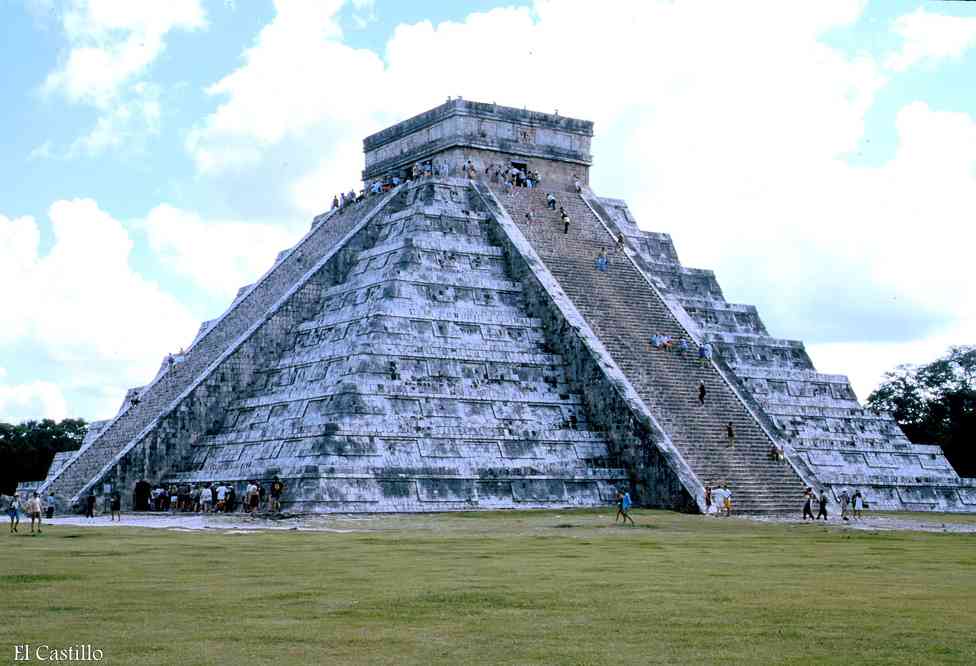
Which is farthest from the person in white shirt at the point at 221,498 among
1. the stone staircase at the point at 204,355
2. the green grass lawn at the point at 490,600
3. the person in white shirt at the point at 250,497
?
the green grass lawn at the point at 490,600

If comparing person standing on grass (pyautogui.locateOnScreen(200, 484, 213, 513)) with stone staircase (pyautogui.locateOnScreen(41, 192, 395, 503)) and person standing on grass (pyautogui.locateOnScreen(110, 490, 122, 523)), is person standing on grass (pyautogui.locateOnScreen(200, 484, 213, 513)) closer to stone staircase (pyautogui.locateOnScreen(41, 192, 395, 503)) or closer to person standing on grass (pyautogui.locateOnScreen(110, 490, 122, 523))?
person standing on grass (pyautogui.locateOnScreen(110, 490, 122, 523))

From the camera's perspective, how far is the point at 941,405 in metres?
47.0

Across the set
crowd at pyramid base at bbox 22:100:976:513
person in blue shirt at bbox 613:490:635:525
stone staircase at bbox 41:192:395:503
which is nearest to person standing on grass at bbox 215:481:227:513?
crowd at pyramid base at bbox 22:100:976:513

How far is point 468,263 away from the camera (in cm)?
3228

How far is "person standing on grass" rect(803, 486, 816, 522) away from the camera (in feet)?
87.2

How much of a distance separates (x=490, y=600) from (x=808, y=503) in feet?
53.4

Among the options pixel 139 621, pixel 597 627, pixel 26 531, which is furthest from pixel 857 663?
pixel 26 531

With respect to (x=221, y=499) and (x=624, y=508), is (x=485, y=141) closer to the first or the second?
(x=221, y=499)

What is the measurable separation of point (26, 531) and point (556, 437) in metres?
11.3

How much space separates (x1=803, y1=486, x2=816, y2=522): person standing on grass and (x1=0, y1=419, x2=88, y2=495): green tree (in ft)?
102

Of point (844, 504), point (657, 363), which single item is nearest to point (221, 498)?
point (657, 363)

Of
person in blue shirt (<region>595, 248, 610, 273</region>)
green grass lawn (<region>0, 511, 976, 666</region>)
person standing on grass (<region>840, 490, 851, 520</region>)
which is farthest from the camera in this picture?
person in blue shirt (<region>595, 248, 610, 273</region>)

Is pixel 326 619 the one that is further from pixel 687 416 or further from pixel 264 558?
pixel 687 416

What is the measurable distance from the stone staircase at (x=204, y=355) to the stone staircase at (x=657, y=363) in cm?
498
